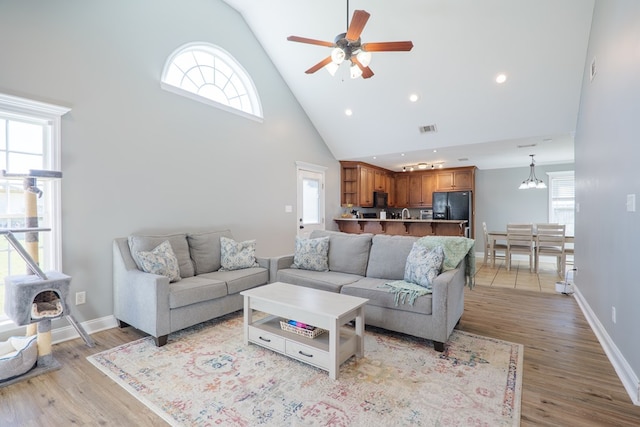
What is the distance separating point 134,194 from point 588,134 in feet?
17.5

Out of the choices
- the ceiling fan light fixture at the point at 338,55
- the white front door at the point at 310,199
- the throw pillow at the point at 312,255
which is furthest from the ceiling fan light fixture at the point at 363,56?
the white front door at the point at 310,199

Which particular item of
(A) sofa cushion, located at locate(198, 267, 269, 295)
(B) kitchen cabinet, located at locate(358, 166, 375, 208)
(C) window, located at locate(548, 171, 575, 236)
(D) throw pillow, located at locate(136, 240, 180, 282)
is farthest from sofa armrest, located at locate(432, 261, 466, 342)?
(C) window, located at locate(548, 171, 575, 236)

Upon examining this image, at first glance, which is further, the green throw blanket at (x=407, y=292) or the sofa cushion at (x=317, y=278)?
the sofa cushion at (x=317, y=278)

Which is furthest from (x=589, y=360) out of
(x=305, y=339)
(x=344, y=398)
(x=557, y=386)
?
(x=305, y=339)

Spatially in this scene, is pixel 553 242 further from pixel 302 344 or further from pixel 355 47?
pixel 302 344

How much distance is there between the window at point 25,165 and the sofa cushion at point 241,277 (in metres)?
1.47

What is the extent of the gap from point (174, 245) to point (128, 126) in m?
1.42

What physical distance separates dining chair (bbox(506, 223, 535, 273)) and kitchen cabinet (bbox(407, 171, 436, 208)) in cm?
254

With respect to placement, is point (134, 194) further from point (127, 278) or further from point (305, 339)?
point (305, 339)

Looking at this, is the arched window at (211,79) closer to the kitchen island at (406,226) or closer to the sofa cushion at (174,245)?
the sofa cushion at (174,245)

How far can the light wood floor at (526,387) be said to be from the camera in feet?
5.98

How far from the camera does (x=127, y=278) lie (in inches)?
119

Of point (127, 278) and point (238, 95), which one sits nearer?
point (127, 278)

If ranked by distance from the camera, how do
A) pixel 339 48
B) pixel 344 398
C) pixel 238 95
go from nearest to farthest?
1. pixel 344 398
2. pixel 339 48
3. pixel 238 95
